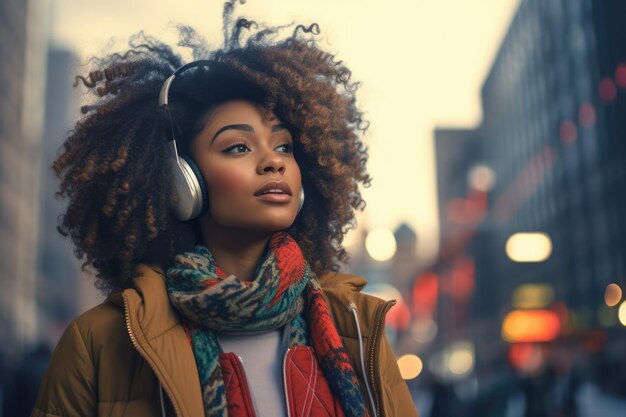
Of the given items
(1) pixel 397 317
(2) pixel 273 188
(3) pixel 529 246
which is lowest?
(1) pixel 397 317

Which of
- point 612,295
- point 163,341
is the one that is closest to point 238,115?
point 163,341

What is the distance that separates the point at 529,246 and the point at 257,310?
86.8 feet

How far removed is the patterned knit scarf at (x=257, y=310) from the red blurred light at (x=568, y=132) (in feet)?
171

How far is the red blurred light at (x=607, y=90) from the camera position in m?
44.8

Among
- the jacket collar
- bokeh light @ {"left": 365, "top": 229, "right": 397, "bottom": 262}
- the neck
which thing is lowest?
the jacket collar

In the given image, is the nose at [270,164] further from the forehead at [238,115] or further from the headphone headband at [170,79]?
the headphone headband at [170,79]

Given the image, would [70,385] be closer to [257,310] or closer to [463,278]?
[257,310]

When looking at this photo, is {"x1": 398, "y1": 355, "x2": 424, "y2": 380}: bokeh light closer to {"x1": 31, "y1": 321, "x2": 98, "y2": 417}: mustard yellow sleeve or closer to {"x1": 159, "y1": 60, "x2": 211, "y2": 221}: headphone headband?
{"x1": 159, "y1": 60, "x2": 211, "y2": 221}: headphone headband

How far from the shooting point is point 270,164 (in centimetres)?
333

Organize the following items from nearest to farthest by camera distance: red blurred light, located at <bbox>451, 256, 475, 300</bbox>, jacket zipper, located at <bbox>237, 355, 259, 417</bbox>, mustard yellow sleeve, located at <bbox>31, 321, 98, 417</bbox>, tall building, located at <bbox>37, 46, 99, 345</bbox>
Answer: mustard yellow sleeve, located at <bbox>31, 321, 98, 417</bbox>
jacket zipper, located at <bbox>237, 355, 259, 417</bbox>
red blurred light, located at <bbox>451, 256, 475, 300</bbox>
tall building, located at <bbox>37, 46, 99, 345</bbox>

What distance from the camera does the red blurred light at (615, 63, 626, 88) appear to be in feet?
138

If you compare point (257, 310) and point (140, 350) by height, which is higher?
point (257, 310)

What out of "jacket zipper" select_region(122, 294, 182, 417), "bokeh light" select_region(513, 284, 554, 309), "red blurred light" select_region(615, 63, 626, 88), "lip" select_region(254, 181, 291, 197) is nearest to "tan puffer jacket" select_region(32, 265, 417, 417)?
"jacket zipper" select_region(122, 294, 182, 417)

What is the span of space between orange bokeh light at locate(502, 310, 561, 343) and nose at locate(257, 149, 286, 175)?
36651 mm
